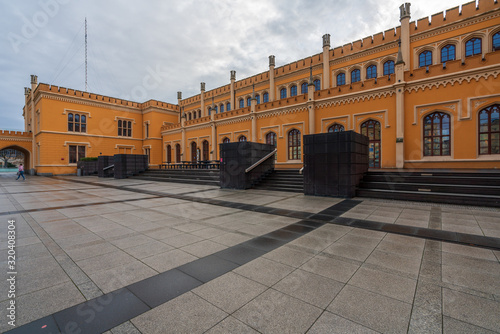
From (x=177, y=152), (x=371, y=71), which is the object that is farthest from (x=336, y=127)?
(x=177, y=152)

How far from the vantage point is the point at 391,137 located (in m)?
15.8

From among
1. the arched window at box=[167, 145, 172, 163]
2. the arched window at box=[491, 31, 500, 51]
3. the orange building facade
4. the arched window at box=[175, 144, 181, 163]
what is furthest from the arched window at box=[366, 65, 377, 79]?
the arched window at box=[167, 145, 172, 163]

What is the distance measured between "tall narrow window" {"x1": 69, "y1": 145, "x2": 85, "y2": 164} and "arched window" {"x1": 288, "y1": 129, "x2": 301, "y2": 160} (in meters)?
27.8

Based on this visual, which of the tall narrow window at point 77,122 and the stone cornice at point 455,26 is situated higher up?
the stone cornice at point 455,26

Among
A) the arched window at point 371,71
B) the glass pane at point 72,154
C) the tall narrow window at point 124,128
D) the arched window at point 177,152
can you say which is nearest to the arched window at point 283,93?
the arched window at point 371,71

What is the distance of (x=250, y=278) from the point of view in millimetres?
3041

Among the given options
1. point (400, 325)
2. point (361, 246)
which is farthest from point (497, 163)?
point (400, 325)

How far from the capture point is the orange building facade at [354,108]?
13.6 meters

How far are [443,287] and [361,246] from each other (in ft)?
4.58

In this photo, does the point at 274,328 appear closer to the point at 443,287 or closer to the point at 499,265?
the point at 443,287

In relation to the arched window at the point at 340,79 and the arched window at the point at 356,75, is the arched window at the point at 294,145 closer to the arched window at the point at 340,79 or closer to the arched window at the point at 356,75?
the arched window at the point at 340,79

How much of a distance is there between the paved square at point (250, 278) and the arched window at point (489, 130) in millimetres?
10861

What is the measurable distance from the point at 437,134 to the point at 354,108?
548cm

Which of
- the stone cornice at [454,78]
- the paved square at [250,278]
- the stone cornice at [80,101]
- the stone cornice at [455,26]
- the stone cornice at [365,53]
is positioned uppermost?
the stone cornice at [455,26]
